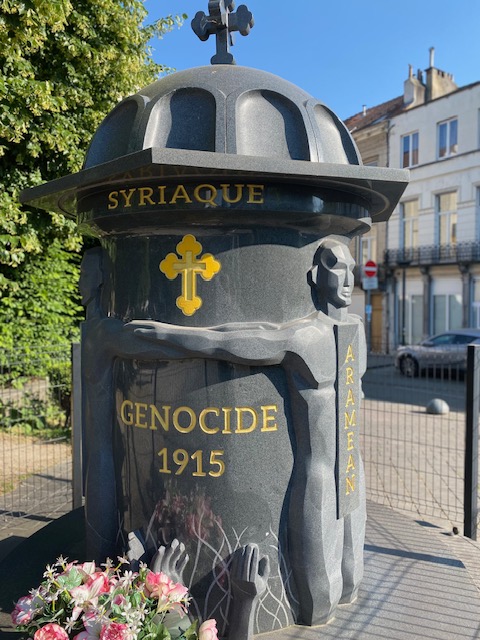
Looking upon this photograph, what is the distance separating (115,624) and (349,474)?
1.78m

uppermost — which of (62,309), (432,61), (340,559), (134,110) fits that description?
(432,61)

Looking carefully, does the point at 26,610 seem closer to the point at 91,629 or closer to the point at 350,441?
the point at 91,629

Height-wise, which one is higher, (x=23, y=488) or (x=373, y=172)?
(x=373, y=172)

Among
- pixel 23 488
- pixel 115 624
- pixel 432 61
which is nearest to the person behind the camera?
pixel 115 624

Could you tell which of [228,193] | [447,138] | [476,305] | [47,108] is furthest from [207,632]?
[447,138]

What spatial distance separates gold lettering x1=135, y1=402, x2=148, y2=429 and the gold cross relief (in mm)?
634

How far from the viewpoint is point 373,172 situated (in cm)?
321

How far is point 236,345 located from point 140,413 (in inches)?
30.5

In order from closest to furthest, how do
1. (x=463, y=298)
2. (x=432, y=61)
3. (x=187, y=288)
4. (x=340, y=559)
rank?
1. (x=187, y=288)
2. (x=340, y=559)
3. (x=463, y=298)
4. (x=432, y=61)

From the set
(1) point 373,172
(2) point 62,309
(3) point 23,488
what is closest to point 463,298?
(2) point 62,309

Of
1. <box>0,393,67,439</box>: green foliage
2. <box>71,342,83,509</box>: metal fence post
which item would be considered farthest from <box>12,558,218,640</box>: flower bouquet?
<box>0,393,67,439</box>: green foliage

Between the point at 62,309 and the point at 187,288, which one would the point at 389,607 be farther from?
the point at 62,309

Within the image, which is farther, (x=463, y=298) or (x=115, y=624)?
(x=463, y=298)

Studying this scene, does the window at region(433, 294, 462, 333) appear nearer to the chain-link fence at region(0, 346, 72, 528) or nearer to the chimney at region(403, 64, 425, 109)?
the chimney at region(403, 64, 425, 109)
